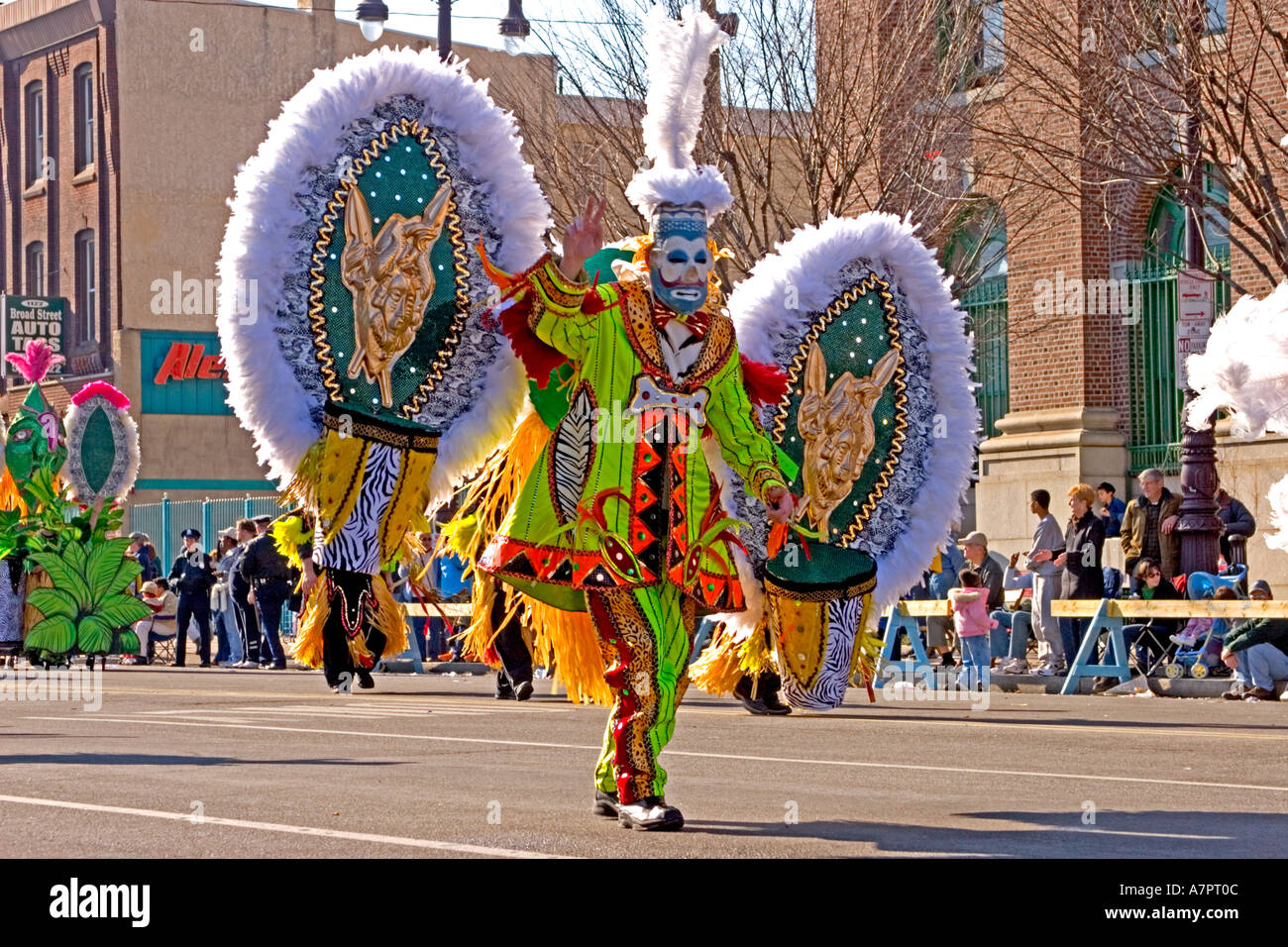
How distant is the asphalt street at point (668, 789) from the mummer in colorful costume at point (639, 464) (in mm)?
558

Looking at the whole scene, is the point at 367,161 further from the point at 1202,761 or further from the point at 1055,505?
the point at 1055,505

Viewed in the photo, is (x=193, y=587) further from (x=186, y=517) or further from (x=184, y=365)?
(x=184, y=365)

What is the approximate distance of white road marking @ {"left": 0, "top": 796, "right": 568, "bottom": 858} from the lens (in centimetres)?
625

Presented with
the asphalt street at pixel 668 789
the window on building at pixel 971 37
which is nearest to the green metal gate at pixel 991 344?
the window on building at pixel 971 37

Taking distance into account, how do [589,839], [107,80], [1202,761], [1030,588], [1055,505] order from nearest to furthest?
[589,839] → [1202,761] → [1030,588] → [1055,505] → [107,80]

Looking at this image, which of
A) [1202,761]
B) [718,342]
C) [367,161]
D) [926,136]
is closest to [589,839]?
[718,342]

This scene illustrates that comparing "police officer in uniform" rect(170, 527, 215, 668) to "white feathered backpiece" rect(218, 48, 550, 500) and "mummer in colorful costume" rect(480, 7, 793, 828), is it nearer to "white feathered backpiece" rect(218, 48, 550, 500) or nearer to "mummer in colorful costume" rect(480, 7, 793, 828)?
"white feathered backpiece" rect(218, 48, 550, 500)

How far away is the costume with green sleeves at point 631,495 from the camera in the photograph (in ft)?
23.4

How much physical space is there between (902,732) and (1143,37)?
767 centimetres

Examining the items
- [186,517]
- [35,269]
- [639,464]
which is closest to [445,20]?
[186,517]

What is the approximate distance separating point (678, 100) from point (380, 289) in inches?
62.0

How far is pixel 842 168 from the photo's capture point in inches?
862

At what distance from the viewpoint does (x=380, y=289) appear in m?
8.70

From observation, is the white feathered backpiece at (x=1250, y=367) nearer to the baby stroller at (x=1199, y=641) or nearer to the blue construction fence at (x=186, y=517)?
the baby stroller at (x=1199, y=641)
